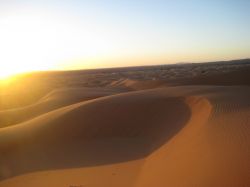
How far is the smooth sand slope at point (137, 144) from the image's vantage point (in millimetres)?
6477

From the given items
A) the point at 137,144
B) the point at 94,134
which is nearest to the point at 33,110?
the point at 94,134

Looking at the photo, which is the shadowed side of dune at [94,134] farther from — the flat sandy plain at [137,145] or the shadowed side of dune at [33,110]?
the shadowed side of dune at [33,110]

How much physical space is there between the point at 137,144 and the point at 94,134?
2.15 m

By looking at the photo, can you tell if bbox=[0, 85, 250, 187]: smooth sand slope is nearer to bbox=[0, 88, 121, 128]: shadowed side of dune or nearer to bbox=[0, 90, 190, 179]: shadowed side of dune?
bbox=[0, 90, 190, 179]: shadowed side of dune

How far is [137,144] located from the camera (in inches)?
407

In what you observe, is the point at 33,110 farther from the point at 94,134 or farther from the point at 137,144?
the point at 137,144

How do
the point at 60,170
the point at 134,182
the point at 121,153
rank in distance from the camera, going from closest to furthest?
the point at 134,182
the point at 60,170
the point at 121,153

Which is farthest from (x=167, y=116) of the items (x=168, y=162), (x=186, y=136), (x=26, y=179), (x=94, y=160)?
(x=26, y=179)

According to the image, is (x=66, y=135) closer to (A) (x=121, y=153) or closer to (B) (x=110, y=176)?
(A) (x=121, y=153)

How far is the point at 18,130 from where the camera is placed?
1302 centimetres

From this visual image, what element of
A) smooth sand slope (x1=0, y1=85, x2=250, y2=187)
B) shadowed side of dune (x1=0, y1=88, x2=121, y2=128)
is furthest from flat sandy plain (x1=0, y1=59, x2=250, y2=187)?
shadowed side of dune (x1=0, y1=88, x2=121, y2=128)

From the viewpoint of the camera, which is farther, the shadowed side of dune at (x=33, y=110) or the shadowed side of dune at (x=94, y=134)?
the shadowed side of dune at (x=33, y=110)

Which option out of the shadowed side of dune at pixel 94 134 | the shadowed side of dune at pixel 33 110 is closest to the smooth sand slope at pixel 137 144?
the shadowed side of dune at pixel 94 134

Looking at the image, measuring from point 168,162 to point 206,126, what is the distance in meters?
2.35
